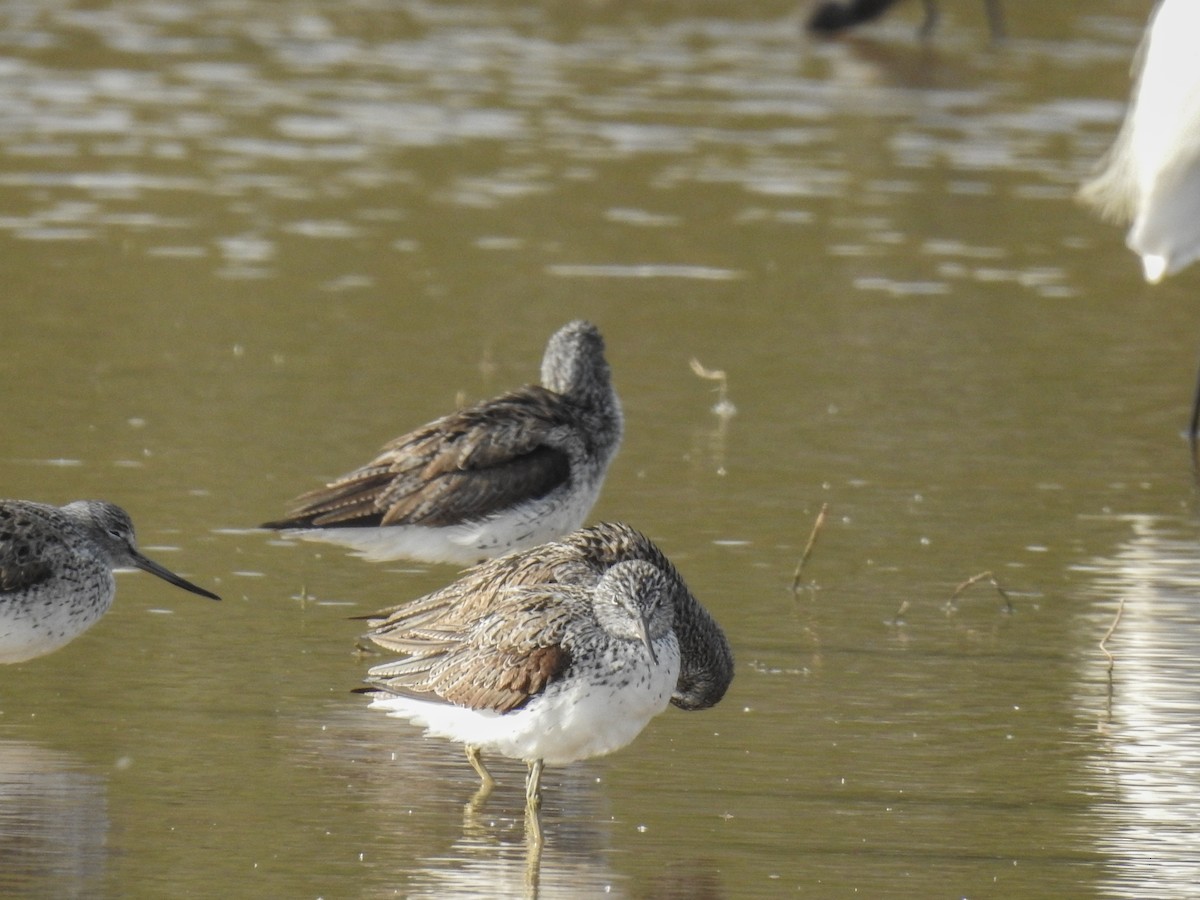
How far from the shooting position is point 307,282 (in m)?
15.3

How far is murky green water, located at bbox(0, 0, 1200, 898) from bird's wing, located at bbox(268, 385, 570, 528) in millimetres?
440

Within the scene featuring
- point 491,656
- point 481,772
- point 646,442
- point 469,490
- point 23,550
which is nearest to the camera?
point 491,656

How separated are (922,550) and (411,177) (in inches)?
374

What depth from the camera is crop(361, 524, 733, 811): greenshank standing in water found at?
6.80 m

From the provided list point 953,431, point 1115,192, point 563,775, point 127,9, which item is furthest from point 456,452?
point 127,9

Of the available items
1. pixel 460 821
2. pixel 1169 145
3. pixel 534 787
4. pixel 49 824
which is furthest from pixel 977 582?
pixel 49 824

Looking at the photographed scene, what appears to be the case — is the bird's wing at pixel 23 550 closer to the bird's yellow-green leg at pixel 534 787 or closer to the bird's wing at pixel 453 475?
the bird's wing at pixel 453 475

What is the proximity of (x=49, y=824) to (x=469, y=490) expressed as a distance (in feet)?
8.87

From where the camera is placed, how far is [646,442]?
12.0 m

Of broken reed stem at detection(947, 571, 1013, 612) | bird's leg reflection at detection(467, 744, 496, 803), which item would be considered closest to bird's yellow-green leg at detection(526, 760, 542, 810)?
bird's leg reflection at detection(467, 744, 496, 803)

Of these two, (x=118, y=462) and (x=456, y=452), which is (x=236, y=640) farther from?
(x=118, y=462)

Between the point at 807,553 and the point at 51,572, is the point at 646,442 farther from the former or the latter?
the point at 51,572

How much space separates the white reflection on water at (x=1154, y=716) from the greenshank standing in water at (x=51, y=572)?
3310mm

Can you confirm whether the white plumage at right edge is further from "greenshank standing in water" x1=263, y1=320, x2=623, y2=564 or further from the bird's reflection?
the bird's reflection
